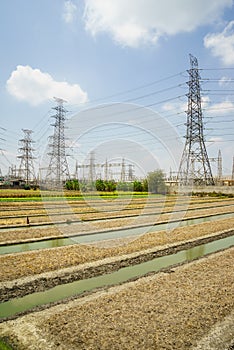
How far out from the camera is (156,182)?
54.2 m

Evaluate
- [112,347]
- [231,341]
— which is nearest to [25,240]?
[112,347]

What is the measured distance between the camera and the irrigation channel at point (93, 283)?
20.2 feet

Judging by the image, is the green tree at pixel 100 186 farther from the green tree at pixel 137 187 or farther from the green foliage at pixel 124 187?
the green tree at pixel 137 187

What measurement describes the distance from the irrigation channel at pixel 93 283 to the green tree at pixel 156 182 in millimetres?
42628

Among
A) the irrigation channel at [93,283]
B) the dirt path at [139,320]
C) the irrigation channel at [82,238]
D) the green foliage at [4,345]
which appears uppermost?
the irrigation channel at [82,238]

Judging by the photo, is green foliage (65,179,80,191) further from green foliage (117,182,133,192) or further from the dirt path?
the dirt path

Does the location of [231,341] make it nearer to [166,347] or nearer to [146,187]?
[166,347]

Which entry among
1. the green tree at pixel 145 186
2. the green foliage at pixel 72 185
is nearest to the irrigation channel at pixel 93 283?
the green tree at pixel 145 186

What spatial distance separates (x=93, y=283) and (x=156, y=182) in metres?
47.4

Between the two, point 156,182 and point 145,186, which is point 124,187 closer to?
point 145,186

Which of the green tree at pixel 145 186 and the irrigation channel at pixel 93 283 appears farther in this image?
the green tree at pixel 145 186

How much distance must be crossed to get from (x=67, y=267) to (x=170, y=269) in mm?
3080

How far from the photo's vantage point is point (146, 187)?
2288 inches

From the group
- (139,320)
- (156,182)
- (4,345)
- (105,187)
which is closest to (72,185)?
(105,187)
